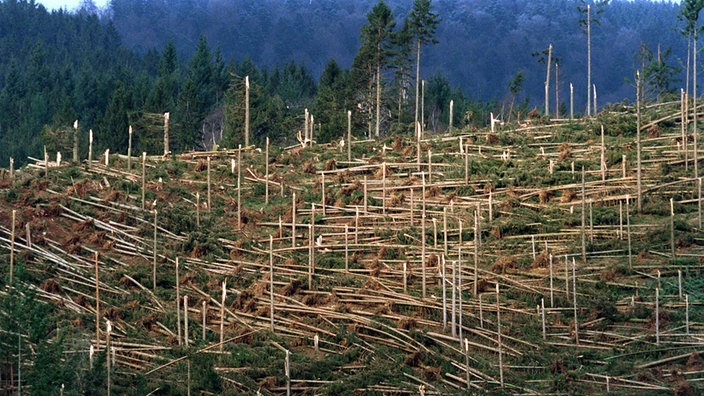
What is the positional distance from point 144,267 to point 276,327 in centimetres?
428

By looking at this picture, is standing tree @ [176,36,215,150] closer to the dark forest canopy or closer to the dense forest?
the dense forest

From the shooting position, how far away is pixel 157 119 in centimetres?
4991

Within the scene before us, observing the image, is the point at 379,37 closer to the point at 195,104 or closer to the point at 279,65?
the point at 195,104

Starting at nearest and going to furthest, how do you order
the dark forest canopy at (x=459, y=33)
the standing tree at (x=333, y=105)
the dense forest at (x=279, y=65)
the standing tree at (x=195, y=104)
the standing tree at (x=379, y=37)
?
the standing tree at (x=379, y=37) → the standing tree at (x=333, y=105) → the dense forest at (x=279, y=65) → the standing tree at (x=195, y=104) → the dark forest canopy at (x=459, y=33)

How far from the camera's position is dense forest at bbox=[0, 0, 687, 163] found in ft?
165

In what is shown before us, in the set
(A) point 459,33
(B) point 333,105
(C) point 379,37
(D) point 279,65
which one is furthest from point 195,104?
(A) point 459,33

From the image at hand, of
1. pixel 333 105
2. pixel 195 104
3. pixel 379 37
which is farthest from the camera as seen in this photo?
pixel 195 104

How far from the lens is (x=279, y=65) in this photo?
4779 inches

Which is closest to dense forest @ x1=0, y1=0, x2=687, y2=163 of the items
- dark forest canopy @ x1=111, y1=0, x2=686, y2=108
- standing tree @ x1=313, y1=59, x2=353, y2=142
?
standing tree @ x1=313, y1=59, x2=353, y2=142

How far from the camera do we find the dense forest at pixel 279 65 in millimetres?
50312

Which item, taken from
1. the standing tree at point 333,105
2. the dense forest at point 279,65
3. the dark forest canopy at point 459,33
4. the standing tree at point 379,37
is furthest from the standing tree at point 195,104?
the dark forest canopy at point 459,33

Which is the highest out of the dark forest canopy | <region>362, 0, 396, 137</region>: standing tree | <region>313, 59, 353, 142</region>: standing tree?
the dark forest canopy

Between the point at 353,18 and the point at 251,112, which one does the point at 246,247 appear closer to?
the point at 251,112

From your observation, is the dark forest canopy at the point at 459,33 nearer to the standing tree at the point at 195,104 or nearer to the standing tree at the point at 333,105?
the standing tree at the point at 195,104
